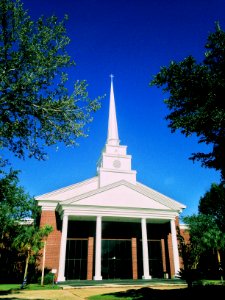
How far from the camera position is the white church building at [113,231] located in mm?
27906

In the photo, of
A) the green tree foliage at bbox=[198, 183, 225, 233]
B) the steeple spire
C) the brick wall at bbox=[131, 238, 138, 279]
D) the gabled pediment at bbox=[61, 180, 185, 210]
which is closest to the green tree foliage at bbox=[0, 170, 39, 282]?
the gabled pediment at bbox=[61, 180, 185, 210]

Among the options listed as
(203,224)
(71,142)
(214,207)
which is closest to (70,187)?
(203,224)

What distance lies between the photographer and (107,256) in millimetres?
29594

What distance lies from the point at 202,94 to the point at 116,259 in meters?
20.7

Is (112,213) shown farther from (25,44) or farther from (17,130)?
(25,44)

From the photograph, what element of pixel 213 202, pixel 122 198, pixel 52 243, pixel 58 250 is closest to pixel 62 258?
pixel 58 250

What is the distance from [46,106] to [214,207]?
132 ft

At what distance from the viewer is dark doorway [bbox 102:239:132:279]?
2909cm

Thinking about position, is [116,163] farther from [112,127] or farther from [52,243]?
[52,243]

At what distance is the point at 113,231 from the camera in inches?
1219

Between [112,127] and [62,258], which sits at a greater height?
[112,127]

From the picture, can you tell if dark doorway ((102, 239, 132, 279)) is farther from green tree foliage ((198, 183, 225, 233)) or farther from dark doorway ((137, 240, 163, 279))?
green tree foliage ((198, 183, 225, 233))

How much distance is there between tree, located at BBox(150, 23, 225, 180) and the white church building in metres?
12.4

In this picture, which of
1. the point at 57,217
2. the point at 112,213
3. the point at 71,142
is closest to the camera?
the point at 71,142
